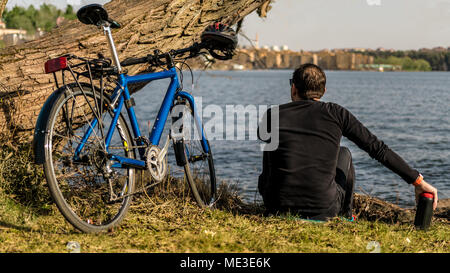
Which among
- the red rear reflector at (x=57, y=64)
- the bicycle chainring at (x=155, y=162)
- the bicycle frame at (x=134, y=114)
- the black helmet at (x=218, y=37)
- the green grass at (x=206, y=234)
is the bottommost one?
the green grass at (x=206, y=234)

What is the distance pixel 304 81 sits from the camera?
429cm

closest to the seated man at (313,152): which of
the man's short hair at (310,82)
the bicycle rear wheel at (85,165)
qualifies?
the man's short hair at (310,82)

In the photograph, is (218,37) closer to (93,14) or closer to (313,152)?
(93,14)

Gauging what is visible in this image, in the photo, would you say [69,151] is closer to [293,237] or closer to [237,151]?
[293,237]

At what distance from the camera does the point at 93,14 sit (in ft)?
13.8

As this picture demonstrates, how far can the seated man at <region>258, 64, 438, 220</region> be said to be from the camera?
13.7 feet

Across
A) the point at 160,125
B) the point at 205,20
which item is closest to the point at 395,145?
the point at 205,20

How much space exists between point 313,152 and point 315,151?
19 millimetres

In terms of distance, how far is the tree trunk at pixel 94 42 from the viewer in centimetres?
497

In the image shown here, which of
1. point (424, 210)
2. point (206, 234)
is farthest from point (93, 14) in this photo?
point (424, 210)

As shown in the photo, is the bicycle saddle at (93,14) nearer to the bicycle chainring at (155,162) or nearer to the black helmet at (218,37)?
the black helmet at (218,37)

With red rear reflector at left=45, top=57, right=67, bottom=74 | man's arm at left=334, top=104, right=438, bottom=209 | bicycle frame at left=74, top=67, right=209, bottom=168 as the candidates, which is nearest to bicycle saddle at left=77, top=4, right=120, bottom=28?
bicycle frame at left=74, top=67, right=209, bottom=168

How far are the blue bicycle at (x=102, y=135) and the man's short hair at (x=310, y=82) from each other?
0.79 m

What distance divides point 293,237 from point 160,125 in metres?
1.59
